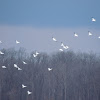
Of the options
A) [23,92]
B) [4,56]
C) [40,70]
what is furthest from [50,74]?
[4,56]

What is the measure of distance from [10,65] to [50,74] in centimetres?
641

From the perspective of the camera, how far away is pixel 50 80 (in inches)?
1857

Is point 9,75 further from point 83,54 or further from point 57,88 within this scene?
point 83,54

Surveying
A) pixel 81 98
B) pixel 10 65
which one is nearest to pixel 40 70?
pixel 10 65

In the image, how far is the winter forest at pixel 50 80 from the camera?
1752 inches

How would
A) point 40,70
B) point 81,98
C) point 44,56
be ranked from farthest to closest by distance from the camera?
point 44,56, point 40,70, point 81,98

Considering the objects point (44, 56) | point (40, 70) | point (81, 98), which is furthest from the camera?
point (44, 56)

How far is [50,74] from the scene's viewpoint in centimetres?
4803

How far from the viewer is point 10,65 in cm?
4712

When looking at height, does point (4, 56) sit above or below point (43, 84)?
Result: above

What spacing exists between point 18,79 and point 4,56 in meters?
5.95

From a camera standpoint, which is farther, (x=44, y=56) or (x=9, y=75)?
(x=44, y=56)

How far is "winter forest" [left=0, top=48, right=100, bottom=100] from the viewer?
4450 centimetres

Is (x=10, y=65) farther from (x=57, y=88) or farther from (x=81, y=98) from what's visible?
(x=81, y=98)
